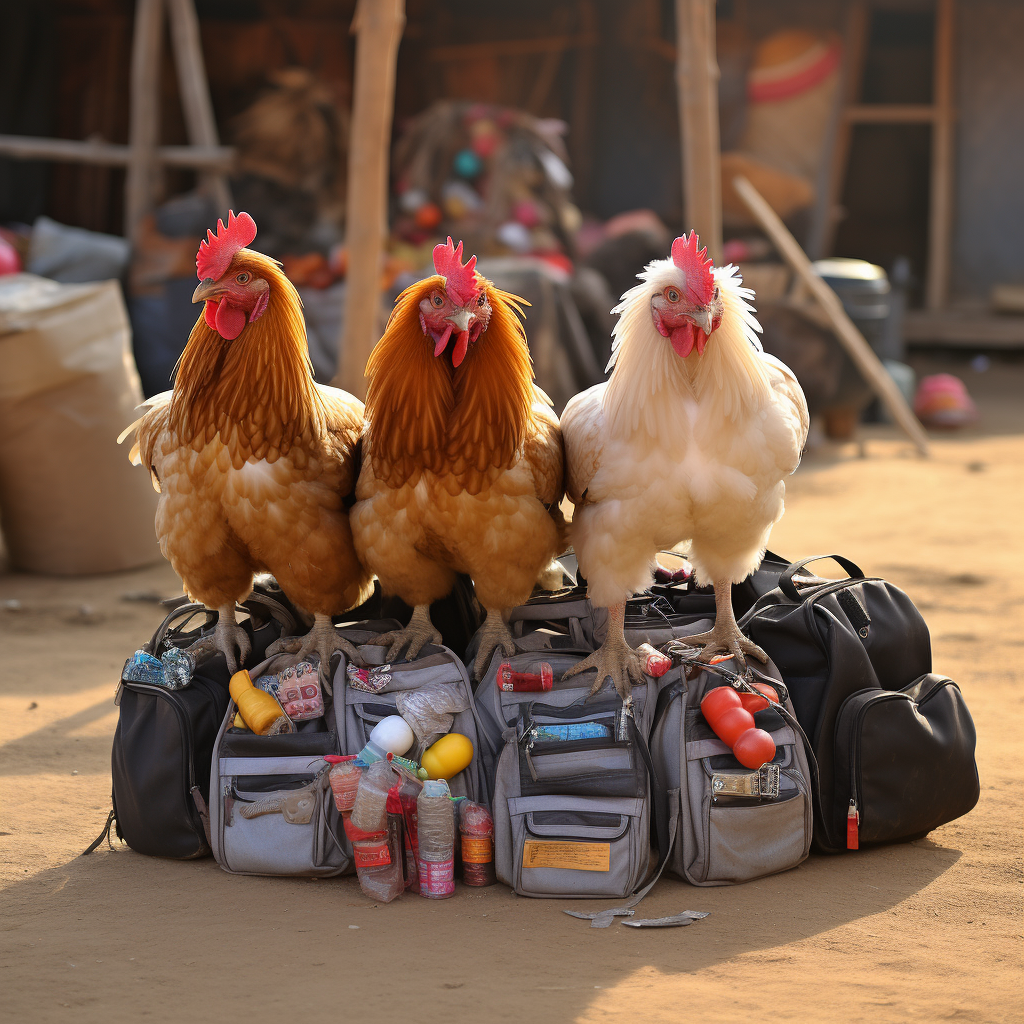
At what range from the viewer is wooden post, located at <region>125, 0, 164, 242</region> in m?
8.87

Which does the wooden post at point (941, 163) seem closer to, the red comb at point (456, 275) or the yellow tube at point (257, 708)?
the red comb at point (456, 275)

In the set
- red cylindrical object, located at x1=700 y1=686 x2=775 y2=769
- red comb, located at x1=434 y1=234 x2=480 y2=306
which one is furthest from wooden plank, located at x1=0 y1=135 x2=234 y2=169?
red cylindrical object, located at x1=700 y1=686 x2=775 y2=769

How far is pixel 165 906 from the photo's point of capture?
2945mm

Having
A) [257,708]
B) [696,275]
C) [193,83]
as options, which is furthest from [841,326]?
[257,708]

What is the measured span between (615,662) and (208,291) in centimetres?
157

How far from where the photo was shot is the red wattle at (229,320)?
124 inches

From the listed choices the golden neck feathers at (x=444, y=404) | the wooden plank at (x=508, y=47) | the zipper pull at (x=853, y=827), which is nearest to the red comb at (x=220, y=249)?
the golden neck feathers at (x=444, y=404)

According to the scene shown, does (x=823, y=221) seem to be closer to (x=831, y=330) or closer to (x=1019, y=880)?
(x=831, y=330)

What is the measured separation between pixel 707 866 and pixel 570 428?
1.35m

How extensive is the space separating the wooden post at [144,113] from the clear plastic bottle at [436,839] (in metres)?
7.14

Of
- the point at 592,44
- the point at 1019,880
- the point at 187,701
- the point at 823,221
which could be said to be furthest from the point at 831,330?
the point at 187,701

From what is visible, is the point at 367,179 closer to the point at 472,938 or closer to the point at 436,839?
the point at 436,839

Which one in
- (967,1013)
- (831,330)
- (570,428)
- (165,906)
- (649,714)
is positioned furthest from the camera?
(831,330)

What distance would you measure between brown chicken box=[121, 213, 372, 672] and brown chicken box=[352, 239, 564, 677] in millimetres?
159
